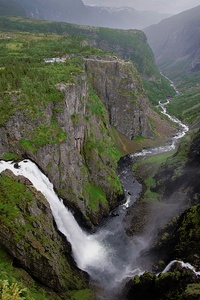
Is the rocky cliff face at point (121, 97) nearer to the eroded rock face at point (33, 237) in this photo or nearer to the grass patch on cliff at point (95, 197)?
the grass patch on cliff at point (95, 197)

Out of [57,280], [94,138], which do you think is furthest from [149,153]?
[57,280]

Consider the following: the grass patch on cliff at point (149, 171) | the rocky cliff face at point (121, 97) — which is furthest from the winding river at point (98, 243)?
the rocky cliff face at point (121, 97)

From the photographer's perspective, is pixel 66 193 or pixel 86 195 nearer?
pixel 66 193

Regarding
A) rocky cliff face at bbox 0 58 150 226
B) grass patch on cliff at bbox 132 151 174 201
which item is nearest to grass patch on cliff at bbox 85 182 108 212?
rocky cliff face at bbox 0 58 150 226

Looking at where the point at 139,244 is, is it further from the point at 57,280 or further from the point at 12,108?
the point at 12,108

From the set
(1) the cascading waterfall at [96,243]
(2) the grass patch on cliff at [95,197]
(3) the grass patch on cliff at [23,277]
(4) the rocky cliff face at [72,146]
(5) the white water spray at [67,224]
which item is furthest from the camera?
(2) the grass patch on cliff at [95,197]

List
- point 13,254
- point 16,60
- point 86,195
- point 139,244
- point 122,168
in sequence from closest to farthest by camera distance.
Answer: point 13,254, point 139,244, point 86,195, point 16,60, point 122,168
